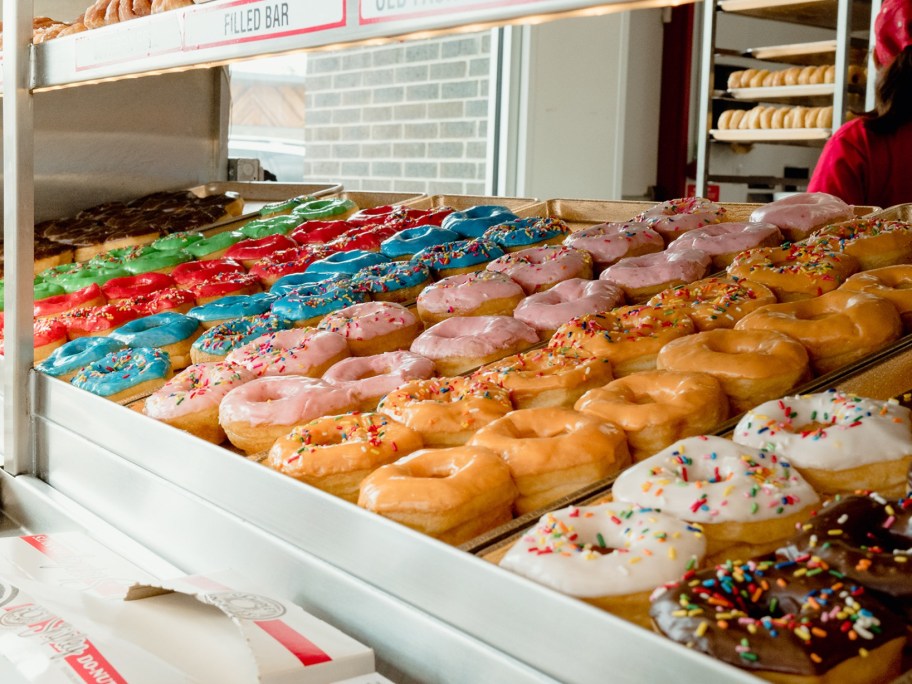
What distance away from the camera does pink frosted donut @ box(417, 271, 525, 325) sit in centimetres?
201

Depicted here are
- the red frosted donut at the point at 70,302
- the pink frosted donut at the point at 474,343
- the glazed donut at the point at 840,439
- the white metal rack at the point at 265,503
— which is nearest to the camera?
the white metal rack at the point at 265,503

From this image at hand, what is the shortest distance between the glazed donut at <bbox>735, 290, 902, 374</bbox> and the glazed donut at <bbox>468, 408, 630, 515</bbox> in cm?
41

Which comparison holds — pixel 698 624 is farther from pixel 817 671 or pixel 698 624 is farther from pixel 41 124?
pixel 41 124

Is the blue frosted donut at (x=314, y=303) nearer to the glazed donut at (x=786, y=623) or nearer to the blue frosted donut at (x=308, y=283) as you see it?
the blue frosted donut at (x=308, y=283)

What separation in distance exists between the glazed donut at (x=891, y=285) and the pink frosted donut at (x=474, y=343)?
0.58 m

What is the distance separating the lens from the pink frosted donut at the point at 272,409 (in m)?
1.50

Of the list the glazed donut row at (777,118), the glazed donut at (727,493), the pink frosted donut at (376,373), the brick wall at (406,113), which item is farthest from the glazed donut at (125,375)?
the glazed donut row at (777,118)

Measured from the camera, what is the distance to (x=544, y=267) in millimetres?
2131

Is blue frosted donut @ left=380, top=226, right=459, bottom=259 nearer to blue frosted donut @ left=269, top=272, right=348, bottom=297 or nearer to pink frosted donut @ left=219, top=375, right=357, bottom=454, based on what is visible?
blue frosted donut @ left=269, top=272, right=348, bottom=297

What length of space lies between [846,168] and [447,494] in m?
2.40

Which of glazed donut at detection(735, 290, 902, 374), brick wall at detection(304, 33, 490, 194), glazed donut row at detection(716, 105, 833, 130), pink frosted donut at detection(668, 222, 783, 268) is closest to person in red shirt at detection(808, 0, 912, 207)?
pink frosted donut at detection(668, 222, 783, 268)

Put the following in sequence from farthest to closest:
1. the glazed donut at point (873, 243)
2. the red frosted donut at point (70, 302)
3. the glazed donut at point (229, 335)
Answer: the red frosted donut at point (70, 302), the glazed donut at point (229, 335), the glazed donut at point (873, 243)

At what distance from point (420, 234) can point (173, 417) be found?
1122 mm

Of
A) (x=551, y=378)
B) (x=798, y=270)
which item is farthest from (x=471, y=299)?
(x=798, y=270)
